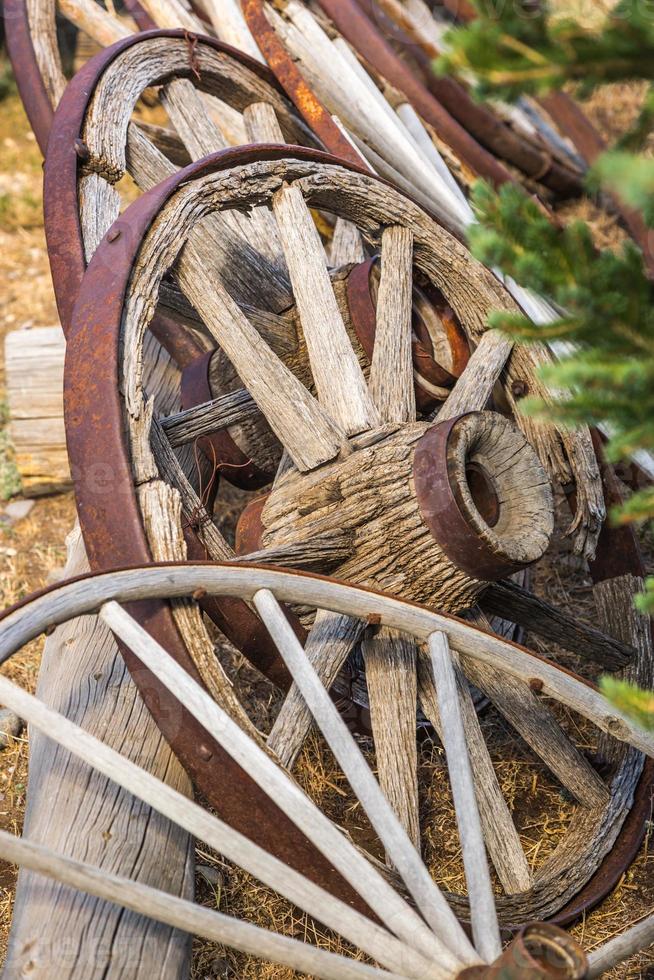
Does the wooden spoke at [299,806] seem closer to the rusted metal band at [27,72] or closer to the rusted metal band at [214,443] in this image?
the rusted metal band at [214,443]

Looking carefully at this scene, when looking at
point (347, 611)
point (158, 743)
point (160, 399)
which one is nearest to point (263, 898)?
point (158, 743)

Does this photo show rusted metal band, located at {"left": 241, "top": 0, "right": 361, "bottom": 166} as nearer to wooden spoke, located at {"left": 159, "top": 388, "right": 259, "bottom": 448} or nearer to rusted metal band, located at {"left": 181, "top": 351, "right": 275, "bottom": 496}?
rusted metal band, located at {"left": 181, "top": 351, "right": 275, "bottom": 496}

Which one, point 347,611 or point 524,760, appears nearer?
point 347,611

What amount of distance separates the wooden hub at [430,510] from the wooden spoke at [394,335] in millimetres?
233

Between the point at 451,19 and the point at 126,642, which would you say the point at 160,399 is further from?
the point at 451,19

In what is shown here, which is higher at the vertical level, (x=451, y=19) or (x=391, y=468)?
(x=451, y=19)

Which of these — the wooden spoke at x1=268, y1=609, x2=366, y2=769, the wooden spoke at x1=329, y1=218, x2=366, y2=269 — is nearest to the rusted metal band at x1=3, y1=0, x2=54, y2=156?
the wooden spoke at x1=329, y1=218, x2=366, y2=269

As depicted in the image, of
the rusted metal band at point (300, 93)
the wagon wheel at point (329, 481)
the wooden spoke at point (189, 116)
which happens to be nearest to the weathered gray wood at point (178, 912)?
the wagon wheel at point (329, 481)

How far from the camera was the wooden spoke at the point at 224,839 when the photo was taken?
1.53 metres

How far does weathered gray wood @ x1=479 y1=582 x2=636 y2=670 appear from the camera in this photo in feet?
8.55

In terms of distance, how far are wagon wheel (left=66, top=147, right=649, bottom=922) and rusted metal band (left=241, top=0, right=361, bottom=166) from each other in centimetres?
80

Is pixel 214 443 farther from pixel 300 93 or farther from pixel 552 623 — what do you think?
pixel 300 93

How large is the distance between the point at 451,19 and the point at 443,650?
16.1ft

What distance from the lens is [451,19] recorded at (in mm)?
5566
